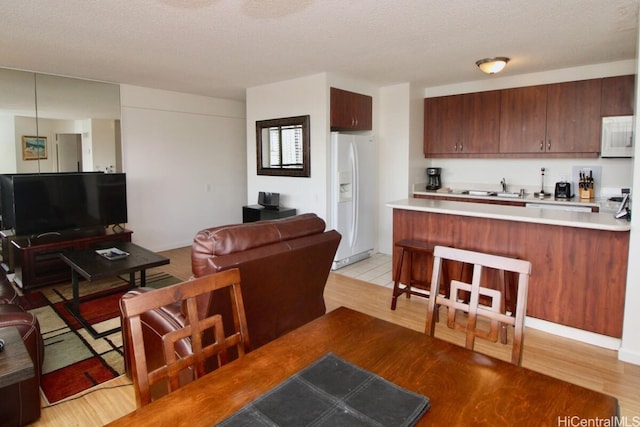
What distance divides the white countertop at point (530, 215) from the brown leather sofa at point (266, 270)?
139 cm

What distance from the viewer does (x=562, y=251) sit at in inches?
122

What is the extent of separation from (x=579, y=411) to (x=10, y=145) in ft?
18.3

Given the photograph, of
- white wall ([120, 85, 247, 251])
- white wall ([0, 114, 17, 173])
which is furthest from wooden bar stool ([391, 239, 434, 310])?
white wall ([0, 114, 17, 173])

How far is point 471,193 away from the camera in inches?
212

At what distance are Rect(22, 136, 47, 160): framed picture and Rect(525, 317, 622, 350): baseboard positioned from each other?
5548 mm

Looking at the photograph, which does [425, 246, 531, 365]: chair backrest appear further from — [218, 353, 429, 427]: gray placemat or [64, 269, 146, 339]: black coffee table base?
[64, 269, 146, 339]: black coffee table base

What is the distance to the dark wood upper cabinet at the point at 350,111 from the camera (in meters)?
4.89

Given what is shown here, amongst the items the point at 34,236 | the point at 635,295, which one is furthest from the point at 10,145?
the point at 635,295

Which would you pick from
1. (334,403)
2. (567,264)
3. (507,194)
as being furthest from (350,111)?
(334,403)

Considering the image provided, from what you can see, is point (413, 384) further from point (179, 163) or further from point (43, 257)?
point (179, 163)

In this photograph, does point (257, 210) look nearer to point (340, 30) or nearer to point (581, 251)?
point (340, 30)

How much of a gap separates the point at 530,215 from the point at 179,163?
5.00 meters

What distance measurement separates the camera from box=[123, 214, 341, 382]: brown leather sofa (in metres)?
2.04

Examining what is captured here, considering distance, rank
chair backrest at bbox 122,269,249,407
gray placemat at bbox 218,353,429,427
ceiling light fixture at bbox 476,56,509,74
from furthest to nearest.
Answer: ceiling light fixture at bbox 476,56,509,74 < chair backrest at bbox 122,269,249,407 < gray placemat at bbox 218,353,429,427
